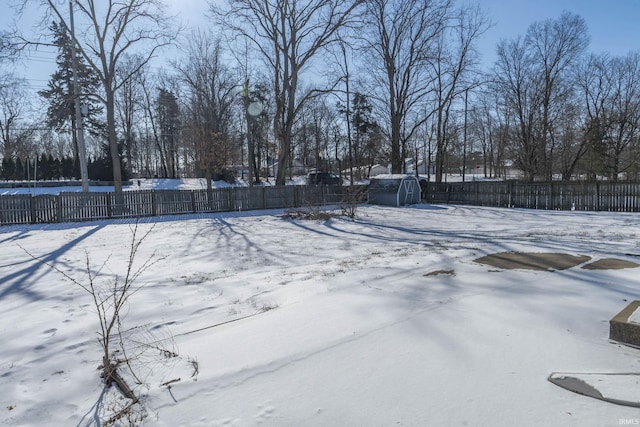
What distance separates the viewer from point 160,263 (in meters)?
7.64

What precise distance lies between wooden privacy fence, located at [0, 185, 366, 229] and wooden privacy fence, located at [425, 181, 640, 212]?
8184 millimetres

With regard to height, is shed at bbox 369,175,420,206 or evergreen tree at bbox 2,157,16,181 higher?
evergreen tree at bbox 2,157,16,181

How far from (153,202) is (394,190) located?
13.4 metres

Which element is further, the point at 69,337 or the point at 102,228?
the point at 102,228

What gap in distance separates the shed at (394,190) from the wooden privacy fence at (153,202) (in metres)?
2.05

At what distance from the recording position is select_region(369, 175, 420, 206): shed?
2322 centimetres

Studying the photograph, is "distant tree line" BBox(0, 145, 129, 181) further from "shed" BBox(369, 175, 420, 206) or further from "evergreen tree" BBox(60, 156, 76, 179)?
"shed" BBox(369, 175, 420, 206)

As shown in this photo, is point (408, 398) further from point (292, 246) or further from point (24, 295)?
point (292, 246)

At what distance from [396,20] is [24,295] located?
3086 centimetres

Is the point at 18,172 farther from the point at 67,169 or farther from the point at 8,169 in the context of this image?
the point at 67,169

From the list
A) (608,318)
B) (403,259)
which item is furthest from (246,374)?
(403,259)

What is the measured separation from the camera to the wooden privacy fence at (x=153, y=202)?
596 inches

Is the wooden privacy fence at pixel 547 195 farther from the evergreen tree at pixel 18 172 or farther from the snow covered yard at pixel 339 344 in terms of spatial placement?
the evergreen tree at pixel 18 172

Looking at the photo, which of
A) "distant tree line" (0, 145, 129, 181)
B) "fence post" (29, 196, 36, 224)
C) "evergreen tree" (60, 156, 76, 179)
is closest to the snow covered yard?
"fence post" (29, 196, 36, 224)
